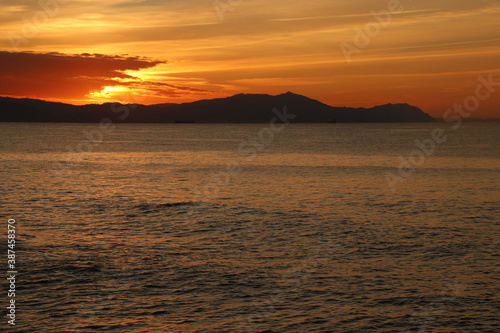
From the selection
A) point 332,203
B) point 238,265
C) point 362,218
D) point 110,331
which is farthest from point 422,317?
point 332,203

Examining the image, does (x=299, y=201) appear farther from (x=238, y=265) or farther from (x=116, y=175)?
(x=116, y=175)

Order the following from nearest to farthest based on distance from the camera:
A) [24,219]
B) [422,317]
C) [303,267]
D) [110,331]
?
[110,331]
[422,317]
[303,267]
[24,219]

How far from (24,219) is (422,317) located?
30832mm

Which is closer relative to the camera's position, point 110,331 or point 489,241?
point 110,331

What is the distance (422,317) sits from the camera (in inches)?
833

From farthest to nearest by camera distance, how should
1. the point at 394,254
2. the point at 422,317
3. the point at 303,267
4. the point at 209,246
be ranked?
the point at 209,246 < the point at 394,254 < the point at 303,267 < the point at 422,317

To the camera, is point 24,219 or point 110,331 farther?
point 24,219

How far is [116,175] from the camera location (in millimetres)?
77250

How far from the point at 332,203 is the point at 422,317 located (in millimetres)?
27888

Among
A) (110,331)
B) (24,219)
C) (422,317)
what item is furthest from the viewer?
(24,219)

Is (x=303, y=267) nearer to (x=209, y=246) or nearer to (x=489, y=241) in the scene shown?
(x=209, y=246)

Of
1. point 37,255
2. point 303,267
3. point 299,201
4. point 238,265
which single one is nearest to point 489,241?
point 303,267

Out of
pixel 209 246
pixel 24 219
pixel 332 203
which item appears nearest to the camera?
pixel 209 246

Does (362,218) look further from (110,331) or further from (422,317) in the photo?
(110,331)
